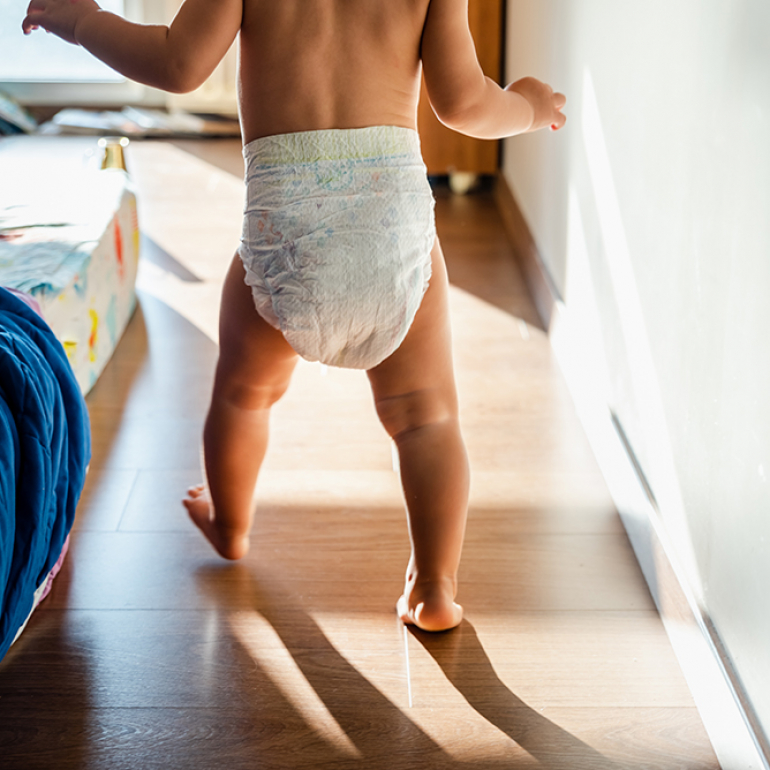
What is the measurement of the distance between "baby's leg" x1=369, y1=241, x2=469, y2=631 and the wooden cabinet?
1.98 m

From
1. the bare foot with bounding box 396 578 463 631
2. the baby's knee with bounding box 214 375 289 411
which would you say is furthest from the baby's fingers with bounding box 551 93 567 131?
the bare foot with bounding box 396 578 463 631

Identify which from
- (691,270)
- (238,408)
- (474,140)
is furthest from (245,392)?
(474,140)

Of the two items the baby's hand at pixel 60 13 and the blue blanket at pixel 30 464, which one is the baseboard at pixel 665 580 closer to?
the blue blanket at pixel 30 464

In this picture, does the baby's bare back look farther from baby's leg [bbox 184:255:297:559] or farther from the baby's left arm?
baby's leg [bbox 184:255:297:559]

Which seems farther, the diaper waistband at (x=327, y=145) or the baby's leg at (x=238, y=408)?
the baby's leg at (x=238, y=408)

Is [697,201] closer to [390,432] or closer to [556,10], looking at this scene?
[390,432]

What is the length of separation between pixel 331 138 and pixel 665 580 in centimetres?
66

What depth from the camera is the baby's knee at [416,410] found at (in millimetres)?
1104

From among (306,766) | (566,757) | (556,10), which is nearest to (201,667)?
(306,766)

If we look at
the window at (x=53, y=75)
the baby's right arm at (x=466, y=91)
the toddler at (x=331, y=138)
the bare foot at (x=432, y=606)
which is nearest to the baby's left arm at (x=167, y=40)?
the toddler at (x=331, y=138)

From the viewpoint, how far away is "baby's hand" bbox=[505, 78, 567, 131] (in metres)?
1.10

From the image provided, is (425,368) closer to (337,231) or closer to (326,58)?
(337,231)

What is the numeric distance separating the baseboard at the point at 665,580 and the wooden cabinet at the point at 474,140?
1184mm

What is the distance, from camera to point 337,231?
0.98 meters
